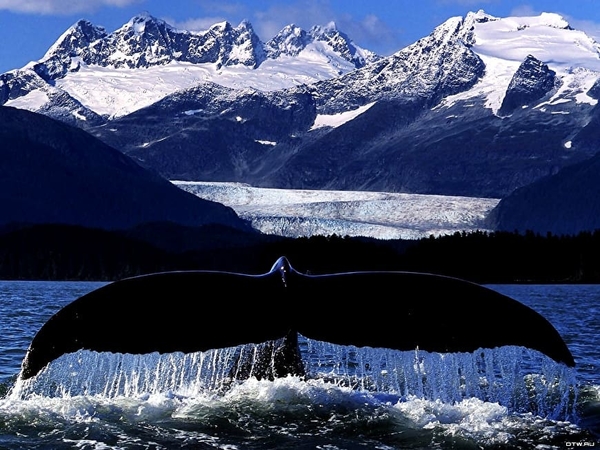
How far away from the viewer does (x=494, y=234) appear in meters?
96.1

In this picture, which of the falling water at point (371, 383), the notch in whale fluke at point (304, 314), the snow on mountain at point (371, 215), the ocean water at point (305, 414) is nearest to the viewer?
the notch in whale fluke at point (304, 314)

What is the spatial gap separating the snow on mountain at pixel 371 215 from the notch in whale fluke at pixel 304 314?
101263 mm

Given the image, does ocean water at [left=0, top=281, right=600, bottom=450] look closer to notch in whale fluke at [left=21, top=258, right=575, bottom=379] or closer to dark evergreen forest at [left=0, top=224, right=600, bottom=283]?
notch in whale fluke at [left=21, top=258, right=575, bottom=379]

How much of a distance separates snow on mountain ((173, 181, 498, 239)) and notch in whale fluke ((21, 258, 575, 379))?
101263 millimetres

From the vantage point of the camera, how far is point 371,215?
136 meters

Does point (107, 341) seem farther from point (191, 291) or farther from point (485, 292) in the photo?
point (485, 292)

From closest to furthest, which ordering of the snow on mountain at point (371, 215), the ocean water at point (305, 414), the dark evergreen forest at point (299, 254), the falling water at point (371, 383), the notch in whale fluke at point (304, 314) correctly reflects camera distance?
the notch in whale fluke at point (304, 314)
the ocean water at point (305, 414)
the falling water at point (371, 383)
the dark evergreen forest at point (299, 254)
the snow on mountain at point (371, 215)

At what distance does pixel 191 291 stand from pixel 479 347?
1.95 metres

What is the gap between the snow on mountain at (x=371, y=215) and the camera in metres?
117

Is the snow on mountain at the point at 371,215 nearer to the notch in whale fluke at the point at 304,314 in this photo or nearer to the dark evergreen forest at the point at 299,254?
the dark evergreen forest at the point at 299,254

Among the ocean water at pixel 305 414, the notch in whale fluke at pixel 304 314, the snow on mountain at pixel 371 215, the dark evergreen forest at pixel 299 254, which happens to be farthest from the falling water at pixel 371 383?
the snow on mountain at pixel 371 215

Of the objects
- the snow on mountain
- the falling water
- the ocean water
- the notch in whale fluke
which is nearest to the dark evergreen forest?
the snow on mountain

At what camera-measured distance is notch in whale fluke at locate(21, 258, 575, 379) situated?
6996mm

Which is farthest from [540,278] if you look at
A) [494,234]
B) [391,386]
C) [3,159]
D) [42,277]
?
[3,159]
